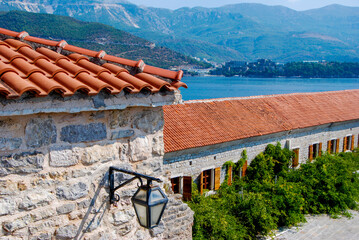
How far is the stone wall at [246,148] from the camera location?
1455 cm

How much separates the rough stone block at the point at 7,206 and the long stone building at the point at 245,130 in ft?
26.3

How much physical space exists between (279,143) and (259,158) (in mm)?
1997

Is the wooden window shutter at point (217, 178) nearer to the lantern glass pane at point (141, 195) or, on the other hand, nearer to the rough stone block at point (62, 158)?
the lantern glass pane at point (141, 195)

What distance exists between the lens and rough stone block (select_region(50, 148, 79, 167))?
10.1 feet

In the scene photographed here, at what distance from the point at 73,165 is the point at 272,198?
1162 cm

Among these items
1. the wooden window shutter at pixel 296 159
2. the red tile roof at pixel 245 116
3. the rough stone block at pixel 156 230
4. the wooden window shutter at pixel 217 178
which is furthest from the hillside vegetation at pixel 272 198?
the rough stone block at pixel 156 230

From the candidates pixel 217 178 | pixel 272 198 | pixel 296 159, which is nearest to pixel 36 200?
pixel 272 198

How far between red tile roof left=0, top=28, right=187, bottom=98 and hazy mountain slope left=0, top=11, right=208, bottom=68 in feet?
204

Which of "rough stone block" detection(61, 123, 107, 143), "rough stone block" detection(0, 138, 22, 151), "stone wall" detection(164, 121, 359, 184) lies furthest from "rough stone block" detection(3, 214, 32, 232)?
"stone wall" detection(164, 121, 359, 184)

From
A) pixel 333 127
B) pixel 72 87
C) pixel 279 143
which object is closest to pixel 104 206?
pixel 72 87

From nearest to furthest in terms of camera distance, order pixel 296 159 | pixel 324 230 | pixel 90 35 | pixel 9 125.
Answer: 1. pixel 9 125
2. pixel 324 230
3. pixel 296 159
4. pixel 90 35

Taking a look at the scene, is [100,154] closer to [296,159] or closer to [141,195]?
[141,195]

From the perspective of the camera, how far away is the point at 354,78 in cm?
9281

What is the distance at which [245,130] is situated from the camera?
17.3 meters
